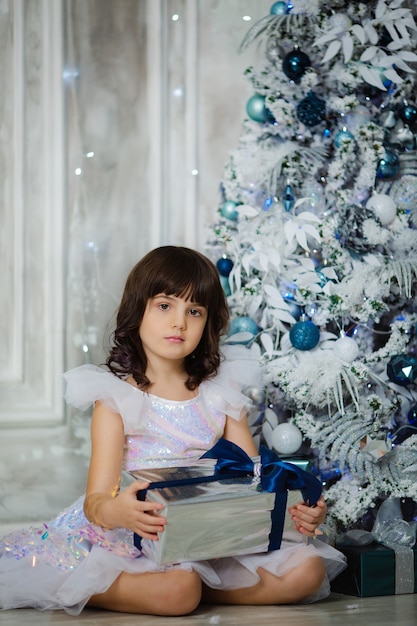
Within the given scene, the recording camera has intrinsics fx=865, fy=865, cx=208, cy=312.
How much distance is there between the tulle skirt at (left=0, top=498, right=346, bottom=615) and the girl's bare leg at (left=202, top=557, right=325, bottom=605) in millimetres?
14

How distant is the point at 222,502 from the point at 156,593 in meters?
0.23

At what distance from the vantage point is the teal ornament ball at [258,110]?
2.54 m

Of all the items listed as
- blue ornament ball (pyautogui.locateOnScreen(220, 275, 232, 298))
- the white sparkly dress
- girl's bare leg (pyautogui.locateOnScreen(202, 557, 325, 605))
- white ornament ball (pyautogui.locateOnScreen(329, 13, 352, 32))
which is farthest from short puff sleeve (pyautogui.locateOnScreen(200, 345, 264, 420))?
white ornament ball (pyautogui.locateOnScreen(329, 13, 352, 32))

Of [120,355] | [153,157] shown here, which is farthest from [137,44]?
[120,355]

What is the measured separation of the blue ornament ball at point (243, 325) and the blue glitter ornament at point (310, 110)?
0.60 m

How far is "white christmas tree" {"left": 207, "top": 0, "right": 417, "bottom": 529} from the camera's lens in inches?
93.7

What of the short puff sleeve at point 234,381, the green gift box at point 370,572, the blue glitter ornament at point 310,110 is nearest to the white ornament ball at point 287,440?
the short puff sleeve at point 234,381

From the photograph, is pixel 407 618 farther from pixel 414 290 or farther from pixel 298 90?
pixel 298 90

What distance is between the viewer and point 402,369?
95.2 inches

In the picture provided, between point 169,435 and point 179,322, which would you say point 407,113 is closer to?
point 179,322

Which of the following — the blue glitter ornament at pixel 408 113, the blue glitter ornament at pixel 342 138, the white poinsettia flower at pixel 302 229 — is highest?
the blue glitter ornament at pixel 408 113

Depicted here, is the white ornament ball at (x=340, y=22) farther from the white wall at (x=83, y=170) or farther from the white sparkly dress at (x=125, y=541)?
the white sparkly dress at (x=125, y=541)

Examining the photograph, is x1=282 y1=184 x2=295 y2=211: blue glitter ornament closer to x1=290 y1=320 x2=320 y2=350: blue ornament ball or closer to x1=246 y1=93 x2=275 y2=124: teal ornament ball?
x1=246 y1=93 x2=275 y2=124: teal ornament ball

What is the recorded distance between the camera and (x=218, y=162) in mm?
2637
